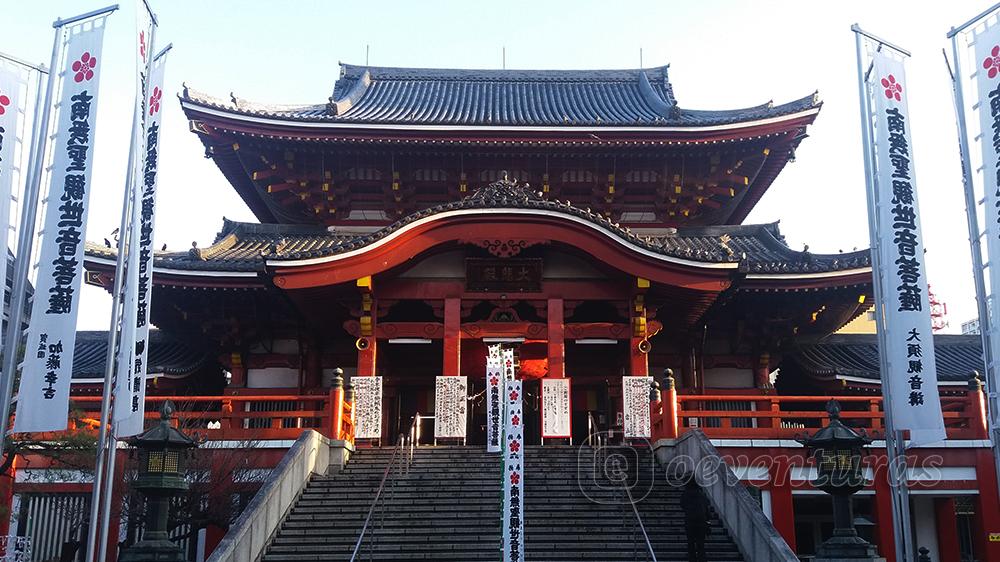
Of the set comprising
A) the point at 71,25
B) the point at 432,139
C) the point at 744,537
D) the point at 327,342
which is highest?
the point at 432,139

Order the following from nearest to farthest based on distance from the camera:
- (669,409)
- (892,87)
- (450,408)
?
Result: (892,87), (669,409), (450,408)

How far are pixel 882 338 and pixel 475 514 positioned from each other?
257 inches

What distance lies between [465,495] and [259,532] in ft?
11.4

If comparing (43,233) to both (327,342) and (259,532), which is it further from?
(327,342)

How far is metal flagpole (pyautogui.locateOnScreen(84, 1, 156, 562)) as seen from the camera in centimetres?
1033

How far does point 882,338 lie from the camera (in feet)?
39.7

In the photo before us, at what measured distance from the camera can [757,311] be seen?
19.1 m

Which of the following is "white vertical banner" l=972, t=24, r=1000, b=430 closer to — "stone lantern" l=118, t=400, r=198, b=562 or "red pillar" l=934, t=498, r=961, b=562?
"red pillar" l=934, t=498, r=961, b=562

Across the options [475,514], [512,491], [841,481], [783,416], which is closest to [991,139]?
[841,481]

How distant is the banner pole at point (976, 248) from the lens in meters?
11.1

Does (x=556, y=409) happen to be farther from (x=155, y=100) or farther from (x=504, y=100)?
(x=504, y=100)

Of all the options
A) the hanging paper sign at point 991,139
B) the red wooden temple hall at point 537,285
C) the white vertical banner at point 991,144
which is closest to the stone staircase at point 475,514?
the red wooden temple hall at point 537,285

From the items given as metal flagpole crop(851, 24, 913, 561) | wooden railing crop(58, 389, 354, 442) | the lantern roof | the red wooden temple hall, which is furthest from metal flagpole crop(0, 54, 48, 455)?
metal flagpole crop(851, 24, 913, 561)

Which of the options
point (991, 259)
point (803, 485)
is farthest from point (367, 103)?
point (991, 259)
